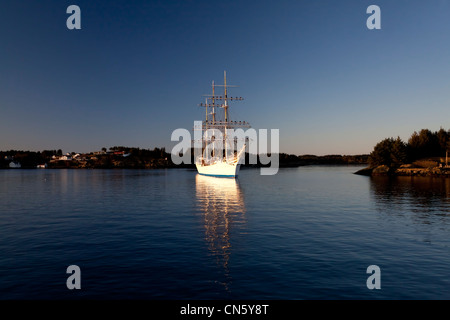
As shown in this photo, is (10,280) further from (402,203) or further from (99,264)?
(402,203)

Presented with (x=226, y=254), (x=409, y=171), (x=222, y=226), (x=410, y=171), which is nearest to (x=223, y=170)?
(x=409, y=171)

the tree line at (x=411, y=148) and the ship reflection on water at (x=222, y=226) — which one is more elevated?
the tree line at (x=411, y=148)

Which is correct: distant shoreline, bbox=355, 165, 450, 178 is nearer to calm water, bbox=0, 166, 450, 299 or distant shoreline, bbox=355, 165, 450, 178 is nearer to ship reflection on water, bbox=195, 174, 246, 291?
calm water, bbox=0, 166, 450, 299

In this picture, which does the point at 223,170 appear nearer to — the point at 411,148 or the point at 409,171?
the point at 409,171

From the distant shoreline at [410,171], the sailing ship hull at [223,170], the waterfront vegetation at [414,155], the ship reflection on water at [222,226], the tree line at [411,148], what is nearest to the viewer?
the ship reflection on water at [222,226]

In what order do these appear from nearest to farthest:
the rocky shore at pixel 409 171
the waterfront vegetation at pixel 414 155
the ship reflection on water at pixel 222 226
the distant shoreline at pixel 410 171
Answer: the ship reflection on water at pixel 222 226
the distant shoreline at pixel 410 171
the rocky shore at pixel 409 171
the waterfront vegetation at pixel 414 155

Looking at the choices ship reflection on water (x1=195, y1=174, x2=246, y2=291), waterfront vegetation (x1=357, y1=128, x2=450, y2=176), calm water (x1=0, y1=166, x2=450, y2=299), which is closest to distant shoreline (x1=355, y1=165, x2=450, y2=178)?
waterfront vegetation (x1=357, y1=128, x2=450, y2=176)

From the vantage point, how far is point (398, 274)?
16.4 meters

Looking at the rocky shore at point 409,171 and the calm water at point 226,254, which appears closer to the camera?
the calm water at point 226,254

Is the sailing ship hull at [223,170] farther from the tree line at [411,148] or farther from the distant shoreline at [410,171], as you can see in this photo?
the tree line at [411,148]

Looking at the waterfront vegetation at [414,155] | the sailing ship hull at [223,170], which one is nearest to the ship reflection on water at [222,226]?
A: the sailing ship hull at [223,170]
